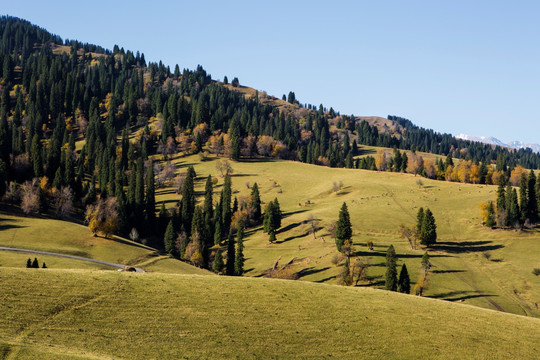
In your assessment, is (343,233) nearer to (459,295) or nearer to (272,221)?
(272,221)

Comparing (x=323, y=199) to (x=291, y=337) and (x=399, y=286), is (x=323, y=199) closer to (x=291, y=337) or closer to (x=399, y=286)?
(x=399, y=286)

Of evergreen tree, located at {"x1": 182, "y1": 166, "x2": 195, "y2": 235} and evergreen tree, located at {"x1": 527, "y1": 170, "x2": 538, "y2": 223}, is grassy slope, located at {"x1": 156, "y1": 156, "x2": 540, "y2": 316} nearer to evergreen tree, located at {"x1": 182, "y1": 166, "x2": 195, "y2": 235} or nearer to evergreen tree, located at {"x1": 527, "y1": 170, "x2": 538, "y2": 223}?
evergreen tree, located at {"x1": 527, "y1": 170, "x2": 538, "y2": 223}

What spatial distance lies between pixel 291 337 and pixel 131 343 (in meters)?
14.6

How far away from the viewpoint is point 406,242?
121 meters

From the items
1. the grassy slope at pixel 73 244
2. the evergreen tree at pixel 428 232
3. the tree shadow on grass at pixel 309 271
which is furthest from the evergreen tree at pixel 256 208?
the evergreen tree at pixel 428 232

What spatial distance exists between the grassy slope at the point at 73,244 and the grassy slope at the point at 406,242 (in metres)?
25.7

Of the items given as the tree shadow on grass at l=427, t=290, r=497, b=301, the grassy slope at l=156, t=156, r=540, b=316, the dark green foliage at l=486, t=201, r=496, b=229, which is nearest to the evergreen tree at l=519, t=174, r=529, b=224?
the grassy slope at l=156, t=156, r=540, b=316

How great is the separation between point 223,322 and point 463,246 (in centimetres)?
9322

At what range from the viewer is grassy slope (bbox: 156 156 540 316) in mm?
94250

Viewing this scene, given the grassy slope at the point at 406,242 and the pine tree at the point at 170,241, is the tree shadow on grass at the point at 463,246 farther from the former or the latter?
the pine tree at the point at 170,241

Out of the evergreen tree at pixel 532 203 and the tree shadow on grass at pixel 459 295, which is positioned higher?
the evergreen tree at pixel 532 203

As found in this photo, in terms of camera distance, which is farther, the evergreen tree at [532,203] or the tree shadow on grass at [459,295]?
the evergreen tree at [532,203]

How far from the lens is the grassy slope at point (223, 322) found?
125 ft

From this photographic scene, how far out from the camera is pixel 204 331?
4206 cm
